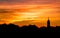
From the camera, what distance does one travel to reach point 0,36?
83.2 meters

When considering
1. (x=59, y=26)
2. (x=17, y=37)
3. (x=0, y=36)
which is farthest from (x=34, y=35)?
(x=59, y=26)

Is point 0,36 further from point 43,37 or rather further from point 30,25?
point 30,25

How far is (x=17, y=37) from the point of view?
85.9 metres

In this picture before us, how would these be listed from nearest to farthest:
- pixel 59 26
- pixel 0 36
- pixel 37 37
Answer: pixel 0 36
pixel 37 37
pixel 59 26

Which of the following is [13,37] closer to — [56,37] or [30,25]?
[56,37]

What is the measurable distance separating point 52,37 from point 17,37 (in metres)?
12.0

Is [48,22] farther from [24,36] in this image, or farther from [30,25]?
[24,36]

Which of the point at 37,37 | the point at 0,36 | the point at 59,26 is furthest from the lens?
the point at 59,26

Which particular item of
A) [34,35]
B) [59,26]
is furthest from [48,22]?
[34,35]

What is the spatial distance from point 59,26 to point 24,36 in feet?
111

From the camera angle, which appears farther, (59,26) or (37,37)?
(59,26)

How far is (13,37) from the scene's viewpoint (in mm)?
86125

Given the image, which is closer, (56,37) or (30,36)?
(56,37)

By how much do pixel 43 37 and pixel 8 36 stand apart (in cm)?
1215
